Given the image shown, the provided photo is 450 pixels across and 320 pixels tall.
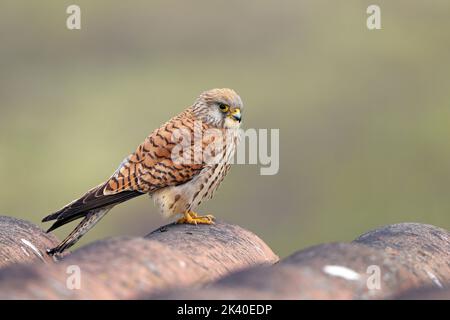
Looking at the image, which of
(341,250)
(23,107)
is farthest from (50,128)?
(341,250)

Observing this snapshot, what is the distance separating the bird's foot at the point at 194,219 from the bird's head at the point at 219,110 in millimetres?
781

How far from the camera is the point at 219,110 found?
7078mm

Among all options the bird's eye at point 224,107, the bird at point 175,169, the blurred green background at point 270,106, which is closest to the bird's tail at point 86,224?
the bird at point 175,169

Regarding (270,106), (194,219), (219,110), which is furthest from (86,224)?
(270,106)

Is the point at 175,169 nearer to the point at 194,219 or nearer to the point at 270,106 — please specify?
the point at 194,219

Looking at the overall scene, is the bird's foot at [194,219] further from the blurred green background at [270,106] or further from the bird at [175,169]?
the blurred green background at [270,106]

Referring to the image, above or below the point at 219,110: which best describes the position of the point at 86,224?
below

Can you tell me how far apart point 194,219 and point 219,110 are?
1151 millimetres

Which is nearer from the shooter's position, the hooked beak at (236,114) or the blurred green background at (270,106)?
the hooked beak at (236,114)

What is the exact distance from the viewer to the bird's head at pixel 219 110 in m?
7.04

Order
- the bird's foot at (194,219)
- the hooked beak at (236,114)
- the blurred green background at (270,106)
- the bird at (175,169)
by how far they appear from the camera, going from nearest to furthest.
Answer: the bird's foot at (194,219) → the bird at (175,169) → the hooked beak at (236,114) → the blurred green background at (270,106)

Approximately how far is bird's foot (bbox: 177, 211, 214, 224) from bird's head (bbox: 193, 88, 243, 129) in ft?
2.56

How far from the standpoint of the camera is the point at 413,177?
100 ft
